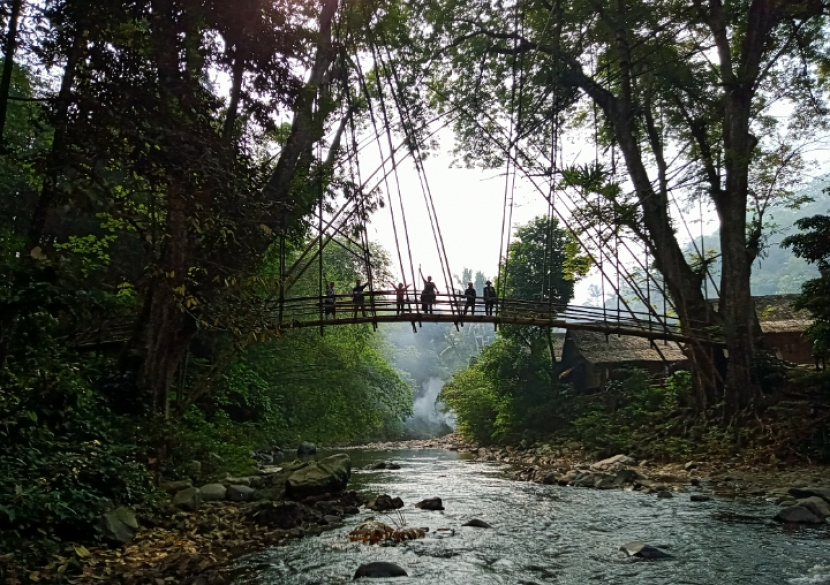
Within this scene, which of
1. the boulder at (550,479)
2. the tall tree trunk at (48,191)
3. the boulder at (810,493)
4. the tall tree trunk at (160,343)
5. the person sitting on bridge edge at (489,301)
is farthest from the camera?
the person sitting on bridge edge at (489,301)

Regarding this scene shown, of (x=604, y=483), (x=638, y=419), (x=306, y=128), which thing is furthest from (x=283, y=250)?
(x=638, y=419)

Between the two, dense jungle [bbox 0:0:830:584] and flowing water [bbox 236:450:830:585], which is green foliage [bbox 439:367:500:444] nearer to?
dense jungle [bbox 0:0:830:584]

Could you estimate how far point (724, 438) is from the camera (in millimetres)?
12523

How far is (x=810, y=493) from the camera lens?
7.80 metres

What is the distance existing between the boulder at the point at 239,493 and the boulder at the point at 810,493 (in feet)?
24.6

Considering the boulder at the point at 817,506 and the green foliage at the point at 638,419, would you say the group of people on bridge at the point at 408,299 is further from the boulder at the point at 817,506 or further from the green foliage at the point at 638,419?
the boulder at the point at 817,506

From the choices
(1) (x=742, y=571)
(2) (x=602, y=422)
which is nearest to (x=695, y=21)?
(2) (x=602, y=422)

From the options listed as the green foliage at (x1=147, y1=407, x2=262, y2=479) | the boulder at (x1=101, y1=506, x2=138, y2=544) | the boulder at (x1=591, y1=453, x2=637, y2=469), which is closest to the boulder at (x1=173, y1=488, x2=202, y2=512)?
the green foliage at (x1=147, y1=407, x2=262, y2=479)

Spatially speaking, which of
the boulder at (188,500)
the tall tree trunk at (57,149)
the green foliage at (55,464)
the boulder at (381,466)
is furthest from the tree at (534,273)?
the tall tree trunk at (57,149)

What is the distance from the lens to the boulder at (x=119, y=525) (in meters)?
5.39

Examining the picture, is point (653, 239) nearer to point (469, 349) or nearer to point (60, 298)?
point (60, 298)

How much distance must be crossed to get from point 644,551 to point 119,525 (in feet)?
16.2

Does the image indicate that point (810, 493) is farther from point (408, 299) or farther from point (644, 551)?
point (408, 299)

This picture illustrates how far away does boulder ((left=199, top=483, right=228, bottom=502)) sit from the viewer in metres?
7.93
